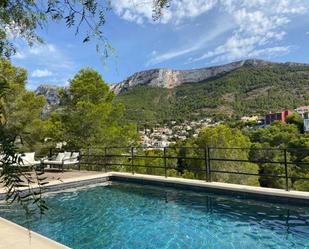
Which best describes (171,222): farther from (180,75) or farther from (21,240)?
(180,75)

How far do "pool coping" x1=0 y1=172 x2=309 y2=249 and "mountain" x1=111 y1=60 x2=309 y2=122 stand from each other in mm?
45611

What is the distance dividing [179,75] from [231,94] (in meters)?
20.4

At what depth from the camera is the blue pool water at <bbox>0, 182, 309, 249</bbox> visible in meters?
5.00

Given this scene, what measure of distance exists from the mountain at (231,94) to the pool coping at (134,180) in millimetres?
45611

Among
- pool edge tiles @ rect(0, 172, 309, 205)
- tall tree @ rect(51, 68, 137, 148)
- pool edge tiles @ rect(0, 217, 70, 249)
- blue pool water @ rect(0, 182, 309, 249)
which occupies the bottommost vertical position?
blue pool water @ rect(0, 182, 309, 249)

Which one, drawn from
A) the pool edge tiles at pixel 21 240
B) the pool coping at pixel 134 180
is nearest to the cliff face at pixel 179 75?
the pool coping at pixel 134 180

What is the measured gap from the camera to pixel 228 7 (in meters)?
2.76

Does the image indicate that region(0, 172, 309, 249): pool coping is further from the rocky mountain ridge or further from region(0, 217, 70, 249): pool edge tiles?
the rocky mountain ridge

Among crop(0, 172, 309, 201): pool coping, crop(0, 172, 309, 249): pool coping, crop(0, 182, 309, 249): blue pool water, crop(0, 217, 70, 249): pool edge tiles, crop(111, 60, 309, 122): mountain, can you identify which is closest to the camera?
crop(0, 217, 70, 249): pool edge tiles

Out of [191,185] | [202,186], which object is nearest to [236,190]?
[202,186]

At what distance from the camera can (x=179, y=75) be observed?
83.0 meters

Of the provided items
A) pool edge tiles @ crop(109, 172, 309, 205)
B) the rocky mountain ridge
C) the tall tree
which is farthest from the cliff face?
pool edge tiles @ crop(109, 172, 309, 205)

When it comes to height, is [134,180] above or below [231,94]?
below

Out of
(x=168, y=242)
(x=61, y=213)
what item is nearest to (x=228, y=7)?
(x=168, y=242)
